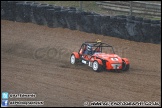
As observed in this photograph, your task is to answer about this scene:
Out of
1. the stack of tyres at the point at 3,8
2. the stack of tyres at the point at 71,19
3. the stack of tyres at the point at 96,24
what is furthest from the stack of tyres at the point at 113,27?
the stack of tyres at the point at 3,8

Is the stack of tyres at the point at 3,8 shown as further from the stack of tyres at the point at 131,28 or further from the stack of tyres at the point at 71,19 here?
the stack of tyres at the point at 131,28

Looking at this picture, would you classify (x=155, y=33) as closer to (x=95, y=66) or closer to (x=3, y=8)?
(x=95, y=66)

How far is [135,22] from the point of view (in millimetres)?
15898

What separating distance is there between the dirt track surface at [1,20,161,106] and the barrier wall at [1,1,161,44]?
0.27 meters

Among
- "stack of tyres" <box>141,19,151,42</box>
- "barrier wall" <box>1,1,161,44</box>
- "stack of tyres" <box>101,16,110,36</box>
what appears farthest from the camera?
"stack of tyres" <box>101,16,110,36</box>

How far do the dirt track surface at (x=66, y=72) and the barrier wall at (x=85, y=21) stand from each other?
27cm

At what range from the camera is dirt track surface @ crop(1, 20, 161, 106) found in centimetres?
1034

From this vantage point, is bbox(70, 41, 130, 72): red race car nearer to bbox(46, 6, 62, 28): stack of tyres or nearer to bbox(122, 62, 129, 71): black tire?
bbox(122, 62, 129, 71): black tire

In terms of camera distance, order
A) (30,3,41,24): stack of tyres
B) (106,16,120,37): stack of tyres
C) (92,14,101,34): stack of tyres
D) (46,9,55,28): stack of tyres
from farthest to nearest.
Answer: (30,3,41,24): stack of tyres, (46,9,55,28): stack of tyres, (92,14,101,34): stack of tyres, (106,16,120,37): stack of tyres

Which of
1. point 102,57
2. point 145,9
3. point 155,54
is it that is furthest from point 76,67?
point 145,9

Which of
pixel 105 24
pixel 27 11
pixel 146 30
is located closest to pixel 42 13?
pixel 27 11

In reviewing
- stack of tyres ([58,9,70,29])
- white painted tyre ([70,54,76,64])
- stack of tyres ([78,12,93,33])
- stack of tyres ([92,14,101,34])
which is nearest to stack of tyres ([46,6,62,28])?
stack of tyres ([58,9,70,29])

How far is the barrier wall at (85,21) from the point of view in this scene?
15742mm

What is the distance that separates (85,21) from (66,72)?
18.7 ft
